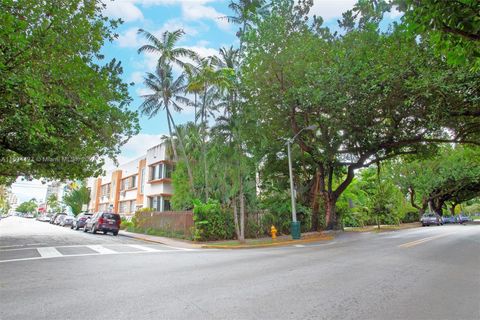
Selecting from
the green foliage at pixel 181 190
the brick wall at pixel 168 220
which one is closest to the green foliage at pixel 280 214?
the brick wall at pixel 168 220

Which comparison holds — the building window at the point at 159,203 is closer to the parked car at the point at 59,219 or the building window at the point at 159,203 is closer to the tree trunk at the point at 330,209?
the tree trunk at the point at 330,209

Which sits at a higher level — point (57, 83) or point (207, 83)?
point (207, 83)

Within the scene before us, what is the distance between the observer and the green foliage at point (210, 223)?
18.9 m

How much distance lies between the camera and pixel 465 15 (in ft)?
18.4

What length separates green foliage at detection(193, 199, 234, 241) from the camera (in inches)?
746

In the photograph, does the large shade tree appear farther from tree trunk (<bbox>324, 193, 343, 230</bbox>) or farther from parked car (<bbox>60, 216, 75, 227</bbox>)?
parked car (<bbox>60, 216, 75, 227</bbox>)

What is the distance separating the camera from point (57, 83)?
33.7 feet

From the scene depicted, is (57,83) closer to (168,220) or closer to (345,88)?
(345,88)

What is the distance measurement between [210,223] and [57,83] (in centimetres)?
1191

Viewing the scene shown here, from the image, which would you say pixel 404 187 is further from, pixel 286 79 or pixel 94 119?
pixel 94 119

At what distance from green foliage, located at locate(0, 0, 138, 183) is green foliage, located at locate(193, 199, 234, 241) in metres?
6.46

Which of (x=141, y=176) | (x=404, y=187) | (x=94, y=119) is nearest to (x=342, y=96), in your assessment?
(x=94, y=119)

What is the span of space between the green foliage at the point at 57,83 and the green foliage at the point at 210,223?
21.2 feet

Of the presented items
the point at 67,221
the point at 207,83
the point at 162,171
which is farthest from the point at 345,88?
the point at 67,221
